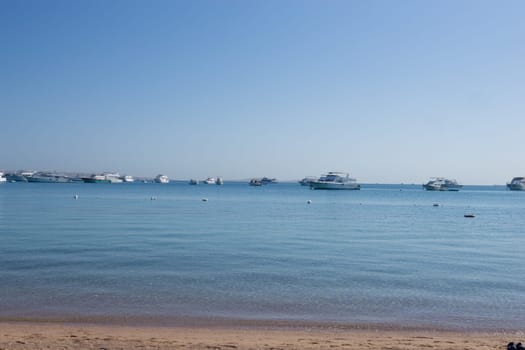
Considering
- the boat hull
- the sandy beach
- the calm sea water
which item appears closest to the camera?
the sandy beach

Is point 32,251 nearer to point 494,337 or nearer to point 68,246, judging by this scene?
point 68,246

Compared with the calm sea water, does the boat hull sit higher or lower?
higher

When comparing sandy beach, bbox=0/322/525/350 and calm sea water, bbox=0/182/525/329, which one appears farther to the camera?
calm sea water, bbox=0/182/525/329

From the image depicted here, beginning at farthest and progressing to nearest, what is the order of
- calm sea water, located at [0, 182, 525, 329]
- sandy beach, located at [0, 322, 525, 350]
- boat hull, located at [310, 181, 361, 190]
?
boat hull, located at [310, 181, 361, 190]
calm sea water, located at [0, 182, 525, 329]
sandy beach, located at [0, 322, 525, 350]

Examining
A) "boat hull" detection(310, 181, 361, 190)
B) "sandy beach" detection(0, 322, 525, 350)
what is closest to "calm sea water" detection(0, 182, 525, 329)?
"sandy beach" detection(0, 322, 525, 350)

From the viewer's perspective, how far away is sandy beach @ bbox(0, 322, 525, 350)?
470 inches

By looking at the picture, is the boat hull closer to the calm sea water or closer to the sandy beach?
the calm sea water

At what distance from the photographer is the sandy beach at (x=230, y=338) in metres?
11.9

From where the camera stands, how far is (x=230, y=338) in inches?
513

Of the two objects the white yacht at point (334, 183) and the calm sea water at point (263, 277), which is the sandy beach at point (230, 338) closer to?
the calm sea water at point (263, 277)

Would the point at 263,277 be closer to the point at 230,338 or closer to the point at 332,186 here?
the point at 230,338

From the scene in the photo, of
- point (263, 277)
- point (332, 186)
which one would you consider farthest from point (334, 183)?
point (263, 277)

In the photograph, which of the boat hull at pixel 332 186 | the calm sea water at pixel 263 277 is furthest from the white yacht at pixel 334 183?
the calm sea water at pixel 263 277

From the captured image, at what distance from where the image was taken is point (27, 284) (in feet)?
63.6
